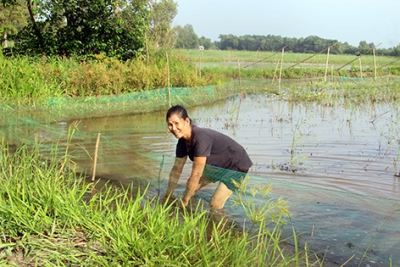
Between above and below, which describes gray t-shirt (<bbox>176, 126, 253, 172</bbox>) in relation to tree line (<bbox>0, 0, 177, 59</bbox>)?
below

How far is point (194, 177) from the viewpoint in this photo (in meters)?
3.25

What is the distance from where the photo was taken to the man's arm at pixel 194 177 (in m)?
A: 3.21

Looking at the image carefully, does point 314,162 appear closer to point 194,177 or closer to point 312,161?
point 312,161

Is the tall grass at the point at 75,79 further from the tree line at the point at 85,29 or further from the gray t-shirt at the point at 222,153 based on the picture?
the gray t-shirt at the point at 222,153

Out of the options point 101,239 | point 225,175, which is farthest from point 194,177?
point 101,239

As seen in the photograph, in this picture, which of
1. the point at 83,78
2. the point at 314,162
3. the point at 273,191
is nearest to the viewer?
the point at 273,191

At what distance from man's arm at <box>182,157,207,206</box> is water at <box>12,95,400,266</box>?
0.29m

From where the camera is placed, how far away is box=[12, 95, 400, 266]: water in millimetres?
2855

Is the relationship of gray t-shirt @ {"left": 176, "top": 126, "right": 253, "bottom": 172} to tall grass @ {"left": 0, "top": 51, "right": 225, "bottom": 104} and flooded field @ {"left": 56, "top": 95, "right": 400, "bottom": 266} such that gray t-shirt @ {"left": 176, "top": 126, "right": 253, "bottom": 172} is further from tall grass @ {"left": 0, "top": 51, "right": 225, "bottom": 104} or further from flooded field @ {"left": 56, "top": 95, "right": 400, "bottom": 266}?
tall grass @ {"left": 0, "top": 51, "right": 225, "bottom": 104}

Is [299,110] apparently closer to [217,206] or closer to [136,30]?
[136,30]

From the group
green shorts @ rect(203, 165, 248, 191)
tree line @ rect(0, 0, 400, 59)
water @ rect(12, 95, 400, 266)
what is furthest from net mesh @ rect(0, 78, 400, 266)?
tree line @ rect(0, 0, 400, 59)

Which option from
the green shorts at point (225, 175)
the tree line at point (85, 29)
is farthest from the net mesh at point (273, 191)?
the tree line at point (85, 29)

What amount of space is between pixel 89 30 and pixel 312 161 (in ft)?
31.9

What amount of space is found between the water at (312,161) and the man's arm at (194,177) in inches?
11.6
